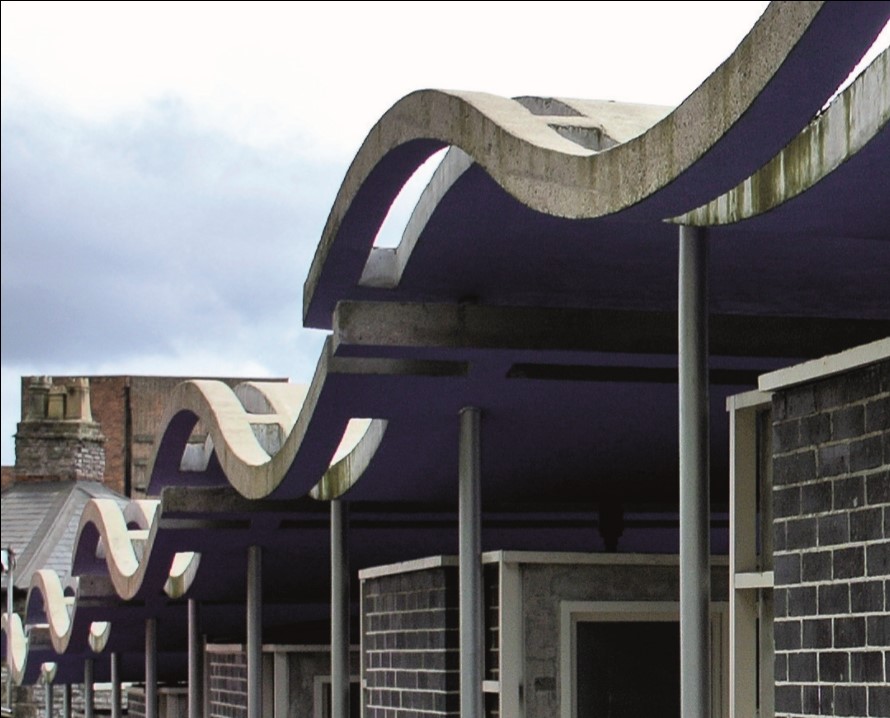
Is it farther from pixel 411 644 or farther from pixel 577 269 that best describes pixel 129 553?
pixel 577 269

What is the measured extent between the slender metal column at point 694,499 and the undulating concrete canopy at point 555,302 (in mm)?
494

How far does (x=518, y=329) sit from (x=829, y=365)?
4333 millimetres

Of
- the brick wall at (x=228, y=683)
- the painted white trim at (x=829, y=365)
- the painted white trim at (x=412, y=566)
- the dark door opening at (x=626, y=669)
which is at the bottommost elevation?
the brick wall at (x=228, y=683)

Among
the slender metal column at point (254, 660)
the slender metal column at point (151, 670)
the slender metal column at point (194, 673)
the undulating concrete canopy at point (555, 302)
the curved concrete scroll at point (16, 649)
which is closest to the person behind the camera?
the undulating concrete canopy at point (555, 302)

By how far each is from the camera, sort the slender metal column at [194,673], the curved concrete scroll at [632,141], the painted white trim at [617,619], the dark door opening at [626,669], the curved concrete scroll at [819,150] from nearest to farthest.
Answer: the curved concrete scroll at [632,141], the curved concrete scroll at [819,150], the painted white trim at [617,619], the dark door opening at [626,669], the slender metal column at [194,673]

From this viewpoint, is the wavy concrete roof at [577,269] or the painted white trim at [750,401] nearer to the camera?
the wavy concrete roof at [577,269]

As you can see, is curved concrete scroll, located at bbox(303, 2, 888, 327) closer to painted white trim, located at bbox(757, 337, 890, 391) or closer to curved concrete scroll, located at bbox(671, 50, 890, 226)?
curved concrete scroll, located at bbox(671, 50, 890, 226)

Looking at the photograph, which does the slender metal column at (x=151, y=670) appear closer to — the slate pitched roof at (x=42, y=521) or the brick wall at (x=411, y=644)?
the brick wall at (x=411, y=644)

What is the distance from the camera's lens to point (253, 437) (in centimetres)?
2094

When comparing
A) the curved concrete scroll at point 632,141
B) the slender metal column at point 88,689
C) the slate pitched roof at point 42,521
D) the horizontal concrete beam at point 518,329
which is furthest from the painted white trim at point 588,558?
the slate pitched roof at point 42,521

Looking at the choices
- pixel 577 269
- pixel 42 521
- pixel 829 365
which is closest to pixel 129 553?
pixel 577 269

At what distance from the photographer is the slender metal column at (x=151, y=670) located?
3172 centimetres

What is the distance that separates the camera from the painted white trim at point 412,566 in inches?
665

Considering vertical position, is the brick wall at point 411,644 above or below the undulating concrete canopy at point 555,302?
below
